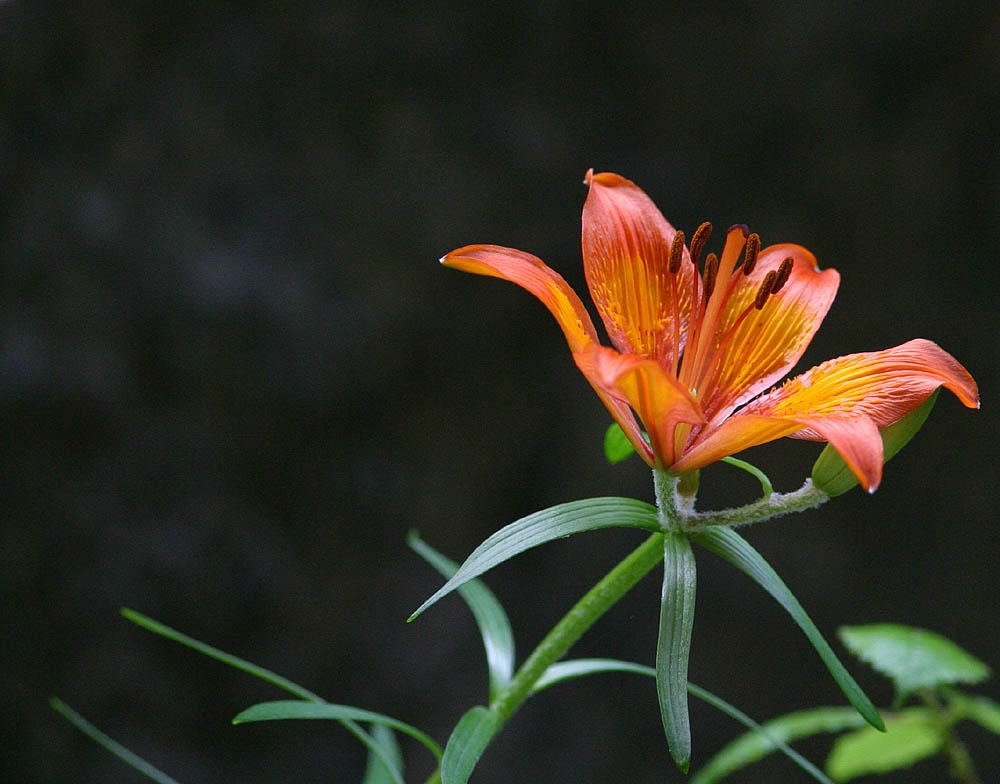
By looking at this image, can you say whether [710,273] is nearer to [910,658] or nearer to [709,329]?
[709,329]

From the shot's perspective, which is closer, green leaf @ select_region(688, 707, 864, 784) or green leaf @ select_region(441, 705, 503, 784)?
green leaf @ select_region(441, 705, 503, 784)

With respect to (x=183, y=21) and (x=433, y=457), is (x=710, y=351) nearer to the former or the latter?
(x=433, y=457)

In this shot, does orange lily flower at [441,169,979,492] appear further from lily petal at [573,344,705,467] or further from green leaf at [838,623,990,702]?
green leaf at [838,623,990,702]

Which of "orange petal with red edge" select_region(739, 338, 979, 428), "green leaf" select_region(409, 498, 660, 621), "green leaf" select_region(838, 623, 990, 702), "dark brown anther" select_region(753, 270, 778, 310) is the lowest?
"green leaf" select_region(838, 623, 990, 702)

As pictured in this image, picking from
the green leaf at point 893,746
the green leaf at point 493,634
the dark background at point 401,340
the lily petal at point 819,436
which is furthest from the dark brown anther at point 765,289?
the dark background at point 401,340

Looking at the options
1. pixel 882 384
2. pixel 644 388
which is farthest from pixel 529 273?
pixel 882 384

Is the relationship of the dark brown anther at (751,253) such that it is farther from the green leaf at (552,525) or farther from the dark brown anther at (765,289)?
the green leaf at (552,525)

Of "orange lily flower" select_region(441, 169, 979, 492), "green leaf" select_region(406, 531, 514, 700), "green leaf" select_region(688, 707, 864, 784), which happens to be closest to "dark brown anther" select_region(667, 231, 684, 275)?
"orange lily flower" select_region(441, 169, 979, 492)
